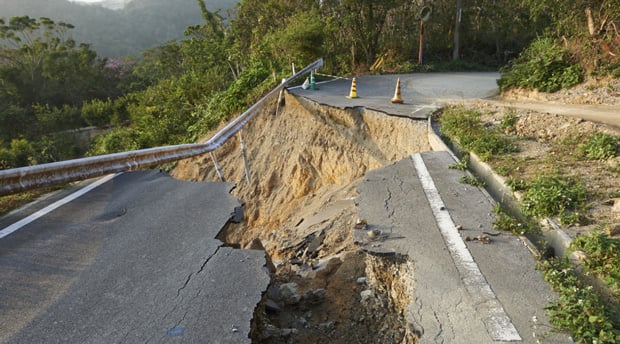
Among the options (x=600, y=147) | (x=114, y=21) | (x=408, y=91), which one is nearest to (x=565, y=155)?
(x=600, y=147)

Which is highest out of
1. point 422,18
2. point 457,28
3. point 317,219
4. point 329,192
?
point 422,18

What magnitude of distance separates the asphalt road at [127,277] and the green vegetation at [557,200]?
2.96 metres

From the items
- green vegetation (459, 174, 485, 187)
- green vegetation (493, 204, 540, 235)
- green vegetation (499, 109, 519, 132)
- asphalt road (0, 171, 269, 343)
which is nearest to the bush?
green vegetation (499, 109, 519, 132)

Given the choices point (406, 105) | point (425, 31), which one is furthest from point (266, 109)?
point (425, 31)

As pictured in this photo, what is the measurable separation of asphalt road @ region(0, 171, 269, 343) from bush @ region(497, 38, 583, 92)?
8.90 metres

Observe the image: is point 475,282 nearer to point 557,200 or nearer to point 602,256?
point 602,256

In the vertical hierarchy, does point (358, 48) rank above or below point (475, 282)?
above

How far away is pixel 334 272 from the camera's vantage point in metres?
4.87

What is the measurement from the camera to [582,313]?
2.40m

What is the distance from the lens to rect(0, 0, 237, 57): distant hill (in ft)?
326

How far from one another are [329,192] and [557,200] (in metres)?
5.50

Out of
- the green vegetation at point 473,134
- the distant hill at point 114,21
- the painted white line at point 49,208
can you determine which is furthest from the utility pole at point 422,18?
the distant hill at point 114,21

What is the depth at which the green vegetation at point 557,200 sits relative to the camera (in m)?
3.74

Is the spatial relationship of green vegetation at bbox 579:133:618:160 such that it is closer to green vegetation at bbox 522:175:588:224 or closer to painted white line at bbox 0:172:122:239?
green vegetation at bbox 522:175:588:224
